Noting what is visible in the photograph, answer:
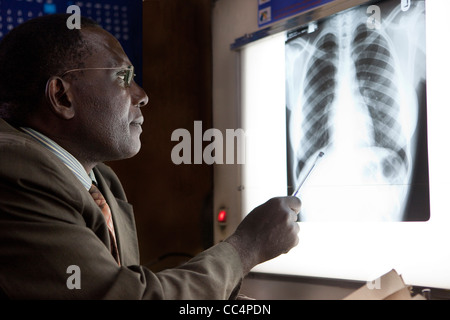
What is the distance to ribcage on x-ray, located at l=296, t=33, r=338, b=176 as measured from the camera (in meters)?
1.49

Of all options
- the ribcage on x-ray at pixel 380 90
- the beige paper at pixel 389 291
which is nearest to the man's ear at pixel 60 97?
the beige paper at pixel 389 291

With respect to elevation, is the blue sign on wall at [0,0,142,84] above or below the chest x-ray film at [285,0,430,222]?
above

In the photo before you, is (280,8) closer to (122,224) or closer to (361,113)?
(361,113)

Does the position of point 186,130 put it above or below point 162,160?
above

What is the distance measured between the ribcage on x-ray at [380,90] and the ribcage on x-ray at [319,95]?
0.09m

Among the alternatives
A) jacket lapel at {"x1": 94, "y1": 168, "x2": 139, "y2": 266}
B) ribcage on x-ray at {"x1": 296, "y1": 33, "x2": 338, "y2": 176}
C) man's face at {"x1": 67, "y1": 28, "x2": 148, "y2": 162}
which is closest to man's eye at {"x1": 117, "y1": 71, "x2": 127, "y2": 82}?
man's face at {"x1": 67, "y1": 28, "x2": 148, "y2": 162}

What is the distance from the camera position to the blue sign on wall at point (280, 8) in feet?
5.26

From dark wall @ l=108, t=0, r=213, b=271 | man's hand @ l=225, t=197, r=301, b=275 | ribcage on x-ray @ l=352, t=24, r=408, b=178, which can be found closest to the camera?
man's hand @ l=225, t=197, r=301, b=275

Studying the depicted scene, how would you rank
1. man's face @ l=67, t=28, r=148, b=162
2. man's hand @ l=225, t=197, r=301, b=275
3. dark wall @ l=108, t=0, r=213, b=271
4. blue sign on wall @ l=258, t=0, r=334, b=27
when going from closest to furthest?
man's hand @ l=225, t=197, r=301, b=275 < man's face @ l=67, t=28, r=148, b=162 < blue sign on wall @ l=258, t=0, r=334, b=27 < dark wall @ l=108, t=0, r=213, b=271

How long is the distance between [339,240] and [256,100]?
24.4 inches

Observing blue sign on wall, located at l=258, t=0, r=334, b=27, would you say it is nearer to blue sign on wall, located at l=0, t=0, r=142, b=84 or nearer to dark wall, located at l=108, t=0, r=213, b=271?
dark wall, located at l=108, t=0, r=213, b=271

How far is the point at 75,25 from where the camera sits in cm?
106

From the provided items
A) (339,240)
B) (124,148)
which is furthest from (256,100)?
(124,148)

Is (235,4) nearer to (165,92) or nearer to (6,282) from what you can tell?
(165,92)
